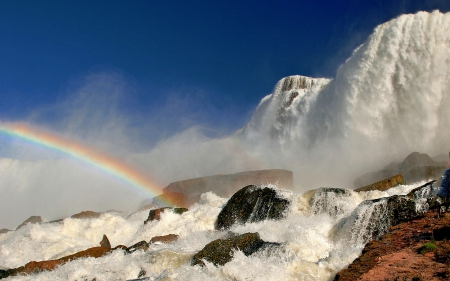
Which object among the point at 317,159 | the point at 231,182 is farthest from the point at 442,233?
the point at 317,159

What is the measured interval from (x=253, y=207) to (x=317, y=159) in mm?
18871

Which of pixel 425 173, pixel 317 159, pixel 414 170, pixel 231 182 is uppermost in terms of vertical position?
pixel 317 159

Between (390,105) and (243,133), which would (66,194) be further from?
(390,105)

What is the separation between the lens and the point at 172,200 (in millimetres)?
29047

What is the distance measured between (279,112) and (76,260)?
32.2m

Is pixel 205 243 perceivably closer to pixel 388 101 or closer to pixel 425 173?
pixel 425 173

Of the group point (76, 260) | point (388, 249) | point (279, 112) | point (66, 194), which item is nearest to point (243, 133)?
point (279, 112)

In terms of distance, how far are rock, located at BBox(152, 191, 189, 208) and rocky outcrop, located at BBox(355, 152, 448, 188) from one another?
12.6 m

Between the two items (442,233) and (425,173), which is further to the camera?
(425,173)

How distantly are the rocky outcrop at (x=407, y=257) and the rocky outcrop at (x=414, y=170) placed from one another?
37.0ft

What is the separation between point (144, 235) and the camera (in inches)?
707

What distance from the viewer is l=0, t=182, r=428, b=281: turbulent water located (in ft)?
26.7

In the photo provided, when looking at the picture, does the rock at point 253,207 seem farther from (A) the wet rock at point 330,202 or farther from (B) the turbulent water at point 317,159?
(A) the wet rock at point 330,202

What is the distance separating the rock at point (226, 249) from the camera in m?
9.29
